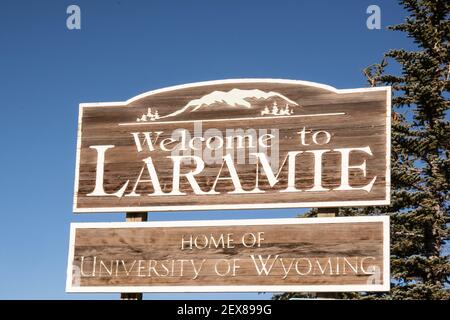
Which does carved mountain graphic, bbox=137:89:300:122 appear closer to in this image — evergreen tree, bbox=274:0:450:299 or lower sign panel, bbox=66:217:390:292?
lower sign panel, bbox=66:217:390:292

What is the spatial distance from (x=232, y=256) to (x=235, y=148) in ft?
4.75

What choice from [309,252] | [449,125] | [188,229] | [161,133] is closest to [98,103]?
[161,133]

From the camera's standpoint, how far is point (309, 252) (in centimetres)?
928

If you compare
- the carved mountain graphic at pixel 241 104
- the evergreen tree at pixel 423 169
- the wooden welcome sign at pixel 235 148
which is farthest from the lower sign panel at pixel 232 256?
the evergreen tree at pixel 423 169

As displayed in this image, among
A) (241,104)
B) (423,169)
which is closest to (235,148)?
(241,104)

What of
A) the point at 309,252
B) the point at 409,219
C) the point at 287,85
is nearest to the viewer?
the point at 309,252

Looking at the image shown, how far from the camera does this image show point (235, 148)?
9.90m

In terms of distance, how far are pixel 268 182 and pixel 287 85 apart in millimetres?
1342

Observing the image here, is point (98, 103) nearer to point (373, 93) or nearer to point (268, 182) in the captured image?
point (268, 182)

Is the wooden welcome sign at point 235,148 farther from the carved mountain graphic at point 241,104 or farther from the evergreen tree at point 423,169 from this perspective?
the evergreen tree at point 423,169

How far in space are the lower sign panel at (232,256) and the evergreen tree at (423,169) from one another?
9.93 m

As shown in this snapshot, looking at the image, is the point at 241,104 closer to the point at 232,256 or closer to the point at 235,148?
the point at 235,148

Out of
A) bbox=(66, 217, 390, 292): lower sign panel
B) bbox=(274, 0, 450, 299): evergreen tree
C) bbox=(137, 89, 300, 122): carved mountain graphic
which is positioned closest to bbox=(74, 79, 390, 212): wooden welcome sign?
bbox=(137, 89, 300, 122): carved mountain graphic

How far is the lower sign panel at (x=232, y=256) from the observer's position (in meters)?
9.12
